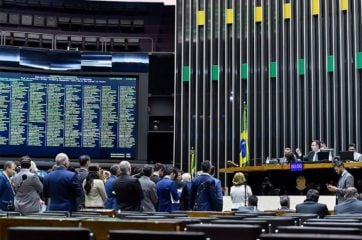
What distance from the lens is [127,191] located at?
8016 mm

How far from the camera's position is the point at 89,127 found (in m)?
20.0

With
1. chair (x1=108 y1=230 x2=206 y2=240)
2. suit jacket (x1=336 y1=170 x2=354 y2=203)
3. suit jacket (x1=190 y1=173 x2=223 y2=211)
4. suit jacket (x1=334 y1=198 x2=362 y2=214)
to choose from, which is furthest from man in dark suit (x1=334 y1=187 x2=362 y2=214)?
chair (x1=108 y1=230 x2=206 y2=240)

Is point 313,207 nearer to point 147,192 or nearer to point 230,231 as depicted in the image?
point 147,192

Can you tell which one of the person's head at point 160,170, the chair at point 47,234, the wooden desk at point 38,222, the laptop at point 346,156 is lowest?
the wooden desk at point 38,222

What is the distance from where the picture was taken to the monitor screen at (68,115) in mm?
19281

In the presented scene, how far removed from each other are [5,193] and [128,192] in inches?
61.7

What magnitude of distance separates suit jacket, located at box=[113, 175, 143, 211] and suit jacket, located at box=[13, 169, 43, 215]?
3.12 feet

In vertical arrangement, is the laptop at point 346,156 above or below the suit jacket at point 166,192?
above

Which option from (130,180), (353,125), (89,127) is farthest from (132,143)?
(130,180)

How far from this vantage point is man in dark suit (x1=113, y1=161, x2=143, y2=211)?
8.01 metres

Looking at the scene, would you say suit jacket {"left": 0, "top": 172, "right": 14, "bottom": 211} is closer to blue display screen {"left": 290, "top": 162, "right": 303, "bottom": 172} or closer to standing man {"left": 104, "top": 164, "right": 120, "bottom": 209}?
standing man {"left": 104, "top": 164, "right": 120, "bottom": 209}

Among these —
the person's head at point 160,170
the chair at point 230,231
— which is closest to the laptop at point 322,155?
the person's head at point 160,170

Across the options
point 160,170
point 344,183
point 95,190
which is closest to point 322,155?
point 344,183

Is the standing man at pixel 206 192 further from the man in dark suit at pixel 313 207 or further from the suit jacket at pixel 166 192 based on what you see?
the man in dark suit at pixel 313 207
